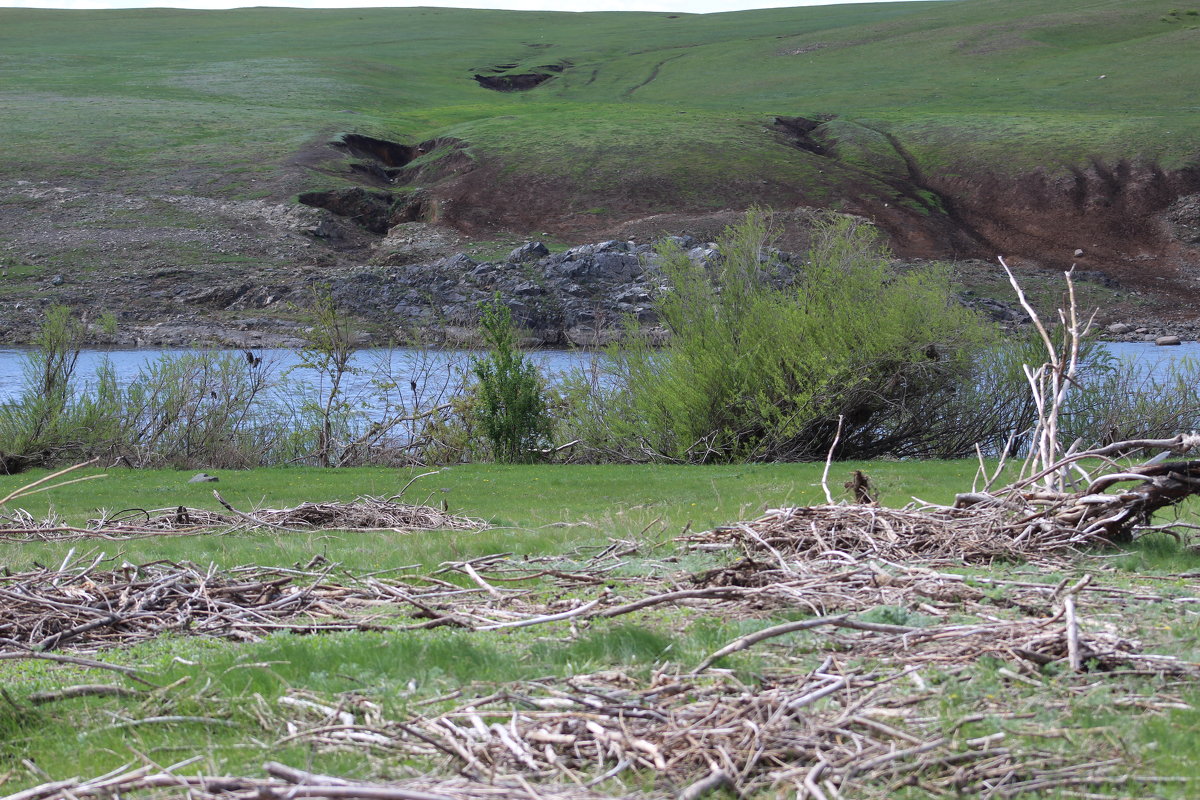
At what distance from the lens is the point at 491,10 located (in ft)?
538

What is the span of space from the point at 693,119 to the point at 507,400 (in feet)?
204

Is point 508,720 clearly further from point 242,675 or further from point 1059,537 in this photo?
point 1059,537

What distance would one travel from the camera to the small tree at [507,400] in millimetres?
24938

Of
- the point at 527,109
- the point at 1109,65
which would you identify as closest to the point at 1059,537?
the point at 527,109

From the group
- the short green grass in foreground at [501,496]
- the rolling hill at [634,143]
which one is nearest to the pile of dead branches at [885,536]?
the short green grass in foreground at [501,496]

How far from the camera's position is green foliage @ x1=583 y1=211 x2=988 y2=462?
2327 centimetres

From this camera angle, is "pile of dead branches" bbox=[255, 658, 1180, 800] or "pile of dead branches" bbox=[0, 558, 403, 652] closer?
"pile of dead branches" bbox=[255, 658, 1180, 800]

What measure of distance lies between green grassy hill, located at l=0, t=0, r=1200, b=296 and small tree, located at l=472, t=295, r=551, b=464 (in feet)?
129

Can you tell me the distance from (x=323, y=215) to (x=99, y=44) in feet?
257

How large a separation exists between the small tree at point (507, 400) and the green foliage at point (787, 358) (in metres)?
1.81

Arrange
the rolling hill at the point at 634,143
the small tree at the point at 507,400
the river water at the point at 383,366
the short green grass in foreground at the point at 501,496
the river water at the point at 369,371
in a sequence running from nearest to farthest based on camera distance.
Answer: the short green grass in foreground at the point at 501,496, the small tree at the point at 507,400, the river water at the point at 369,371, the river water at the point at 383,366, the rolling hill at the point at 634,143

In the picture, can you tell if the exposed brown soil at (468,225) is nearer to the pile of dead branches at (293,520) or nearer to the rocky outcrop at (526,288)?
the rocky outcrop at (526,288)

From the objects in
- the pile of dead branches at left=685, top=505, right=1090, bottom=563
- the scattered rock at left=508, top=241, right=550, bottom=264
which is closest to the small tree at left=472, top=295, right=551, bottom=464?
the pile of dead branches at left=685, top=505, right=1090, bottom=563

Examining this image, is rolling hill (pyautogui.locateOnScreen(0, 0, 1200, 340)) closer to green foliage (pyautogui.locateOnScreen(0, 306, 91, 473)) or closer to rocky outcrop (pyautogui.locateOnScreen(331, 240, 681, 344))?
rocky outcrop (pyautogui.locateOnScreen(331, 240, 681, 344))
